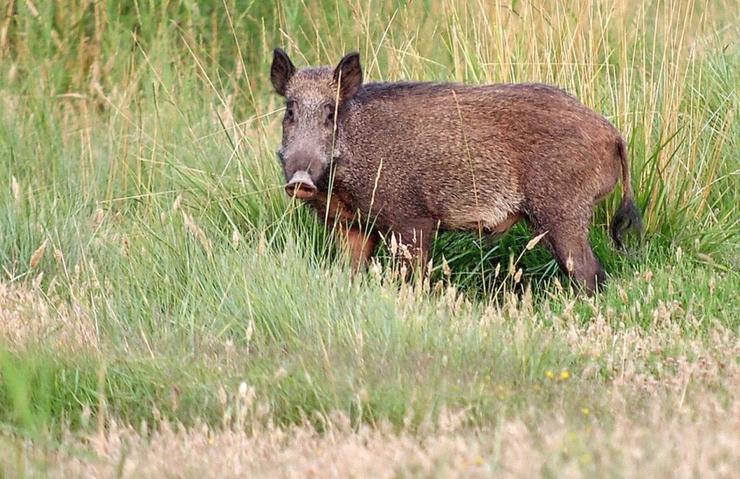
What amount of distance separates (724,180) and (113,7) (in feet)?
14.3

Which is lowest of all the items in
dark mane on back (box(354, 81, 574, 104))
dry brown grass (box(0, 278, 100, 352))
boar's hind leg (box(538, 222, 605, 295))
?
boar's hind leg (box(538, 222, 605, 295))

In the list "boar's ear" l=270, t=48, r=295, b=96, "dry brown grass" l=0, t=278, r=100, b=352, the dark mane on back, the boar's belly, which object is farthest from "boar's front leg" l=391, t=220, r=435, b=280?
"dry brown grass" l=0, t=278, r=100, b=352

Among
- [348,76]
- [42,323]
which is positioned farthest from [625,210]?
[42,323]

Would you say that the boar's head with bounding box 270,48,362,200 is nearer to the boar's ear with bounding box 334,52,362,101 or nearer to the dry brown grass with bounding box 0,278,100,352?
the boar's ear with bounding box 334,52,362,101

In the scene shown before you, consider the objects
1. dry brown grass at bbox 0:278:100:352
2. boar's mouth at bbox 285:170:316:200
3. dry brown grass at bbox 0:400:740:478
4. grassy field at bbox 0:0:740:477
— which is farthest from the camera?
boar's mouth at bbox 285:170:316:200

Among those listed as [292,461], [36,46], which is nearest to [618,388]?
[292,461]

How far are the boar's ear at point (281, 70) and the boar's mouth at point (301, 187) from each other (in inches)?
26.9

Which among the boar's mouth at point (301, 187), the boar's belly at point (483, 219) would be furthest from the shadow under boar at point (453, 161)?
the boar's mouth at point (301, 187)

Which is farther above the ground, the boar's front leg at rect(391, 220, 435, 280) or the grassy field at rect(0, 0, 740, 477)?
the grassy field at rect(0, 0, 740, 477)

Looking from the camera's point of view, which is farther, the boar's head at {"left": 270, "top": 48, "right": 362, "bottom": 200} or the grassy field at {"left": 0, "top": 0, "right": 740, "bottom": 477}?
the boar's head at {"left": 270, "top": 48, "right": 362, "bottom": 200}

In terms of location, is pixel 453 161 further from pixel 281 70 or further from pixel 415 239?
pixel 281 70

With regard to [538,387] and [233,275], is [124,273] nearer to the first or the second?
[233,275]

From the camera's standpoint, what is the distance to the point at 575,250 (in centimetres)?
653

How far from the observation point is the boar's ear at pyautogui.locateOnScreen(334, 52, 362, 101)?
6.55m
